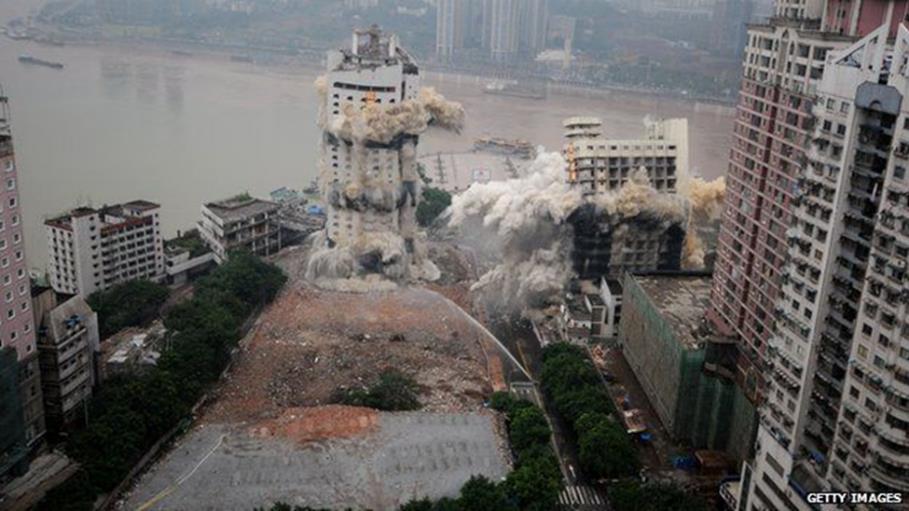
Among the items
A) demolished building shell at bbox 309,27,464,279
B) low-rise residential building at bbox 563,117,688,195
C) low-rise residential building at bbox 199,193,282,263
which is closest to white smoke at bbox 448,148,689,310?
low-rise residential building at bbox 563,117,688,195

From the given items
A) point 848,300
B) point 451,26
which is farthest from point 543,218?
point 451,26

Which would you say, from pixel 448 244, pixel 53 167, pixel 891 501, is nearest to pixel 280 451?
pixel 891 501

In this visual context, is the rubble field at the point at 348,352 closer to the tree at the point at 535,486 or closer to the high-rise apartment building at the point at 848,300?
the tree at the point at 535,486

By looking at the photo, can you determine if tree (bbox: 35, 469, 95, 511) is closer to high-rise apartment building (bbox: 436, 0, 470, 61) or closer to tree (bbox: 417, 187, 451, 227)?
tree (bbox: 417, 187, 451, 227)

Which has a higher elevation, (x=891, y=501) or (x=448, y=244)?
(x=891, y=501)

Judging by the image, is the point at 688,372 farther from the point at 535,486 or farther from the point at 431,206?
the point at 431,206

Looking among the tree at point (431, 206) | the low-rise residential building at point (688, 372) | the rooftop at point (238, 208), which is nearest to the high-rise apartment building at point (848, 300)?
the low-rise residential building at point (688, 372)

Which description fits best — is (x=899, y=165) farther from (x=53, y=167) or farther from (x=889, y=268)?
(x=53, y=167)
